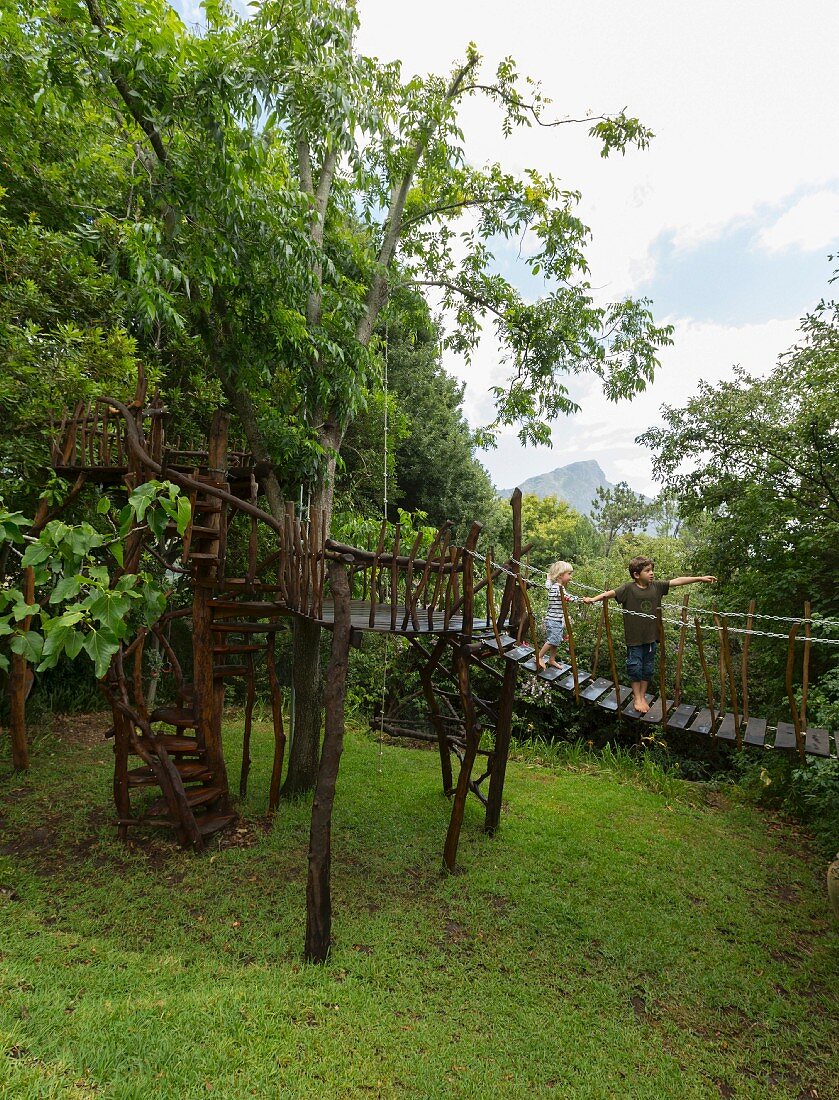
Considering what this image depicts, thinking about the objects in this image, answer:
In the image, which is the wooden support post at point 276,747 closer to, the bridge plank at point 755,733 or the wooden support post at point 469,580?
the wooden support post at point 469,580

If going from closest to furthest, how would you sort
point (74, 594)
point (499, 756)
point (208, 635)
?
point (74, 594) < point (208, 635) < point (499, 756)

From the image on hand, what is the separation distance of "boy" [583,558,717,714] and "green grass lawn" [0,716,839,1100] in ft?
6.39

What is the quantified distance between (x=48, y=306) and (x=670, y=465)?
805cm

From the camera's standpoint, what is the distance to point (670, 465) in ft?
28.9

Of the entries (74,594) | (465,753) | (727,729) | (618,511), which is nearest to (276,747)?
(465,753)

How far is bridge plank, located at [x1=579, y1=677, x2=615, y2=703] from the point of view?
15.3ft

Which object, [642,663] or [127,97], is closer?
[127,97]

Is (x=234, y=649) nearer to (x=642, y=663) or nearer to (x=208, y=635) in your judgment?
(x=208, y=635)

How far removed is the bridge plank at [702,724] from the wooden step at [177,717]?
4312 mm

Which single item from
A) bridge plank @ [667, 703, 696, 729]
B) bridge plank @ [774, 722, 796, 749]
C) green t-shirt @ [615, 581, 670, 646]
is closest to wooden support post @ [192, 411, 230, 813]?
green t-shirt @ [615, 581, 670, 646]

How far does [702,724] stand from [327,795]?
105 inches

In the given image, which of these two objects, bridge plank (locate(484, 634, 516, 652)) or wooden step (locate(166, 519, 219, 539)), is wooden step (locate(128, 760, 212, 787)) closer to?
wooden step (locate(166, 519, 219, 539))

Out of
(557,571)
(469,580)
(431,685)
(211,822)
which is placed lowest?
(211,822)

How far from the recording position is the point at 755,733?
3900 millimetres
